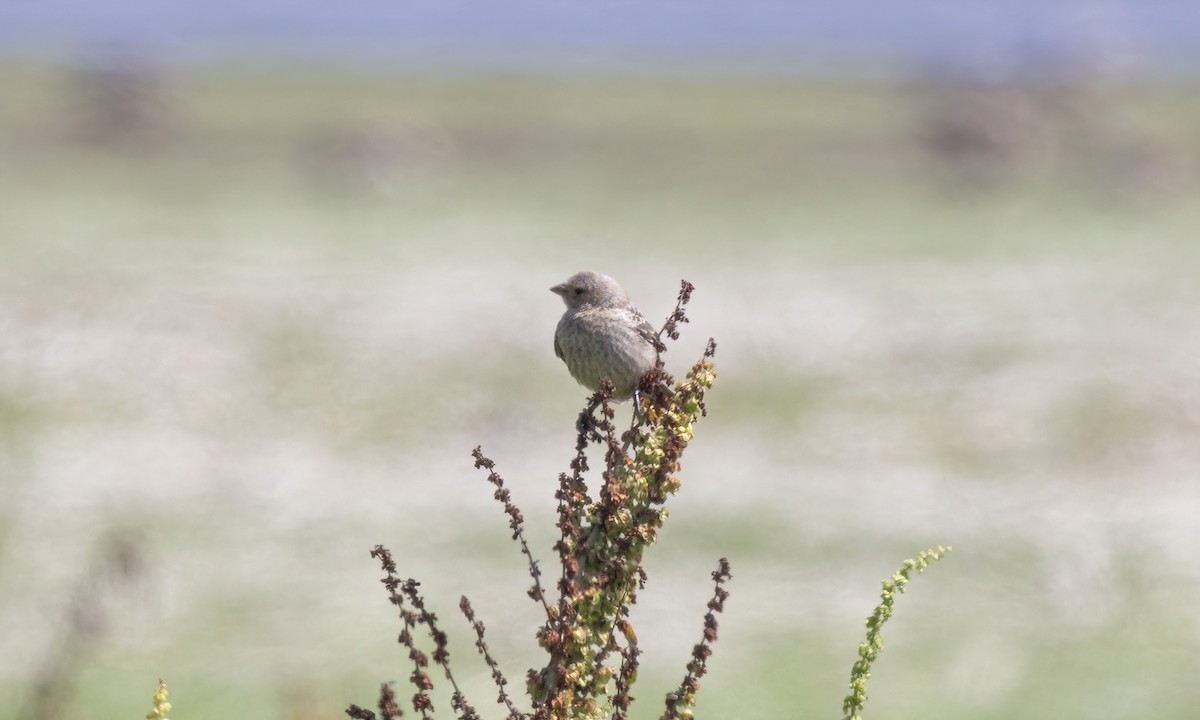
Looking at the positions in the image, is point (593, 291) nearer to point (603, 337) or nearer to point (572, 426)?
point (603, 337)

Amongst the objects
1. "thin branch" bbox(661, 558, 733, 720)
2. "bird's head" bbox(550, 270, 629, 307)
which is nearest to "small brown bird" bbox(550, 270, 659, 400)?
"bird's head" bbox(550, 270, 629, 307)

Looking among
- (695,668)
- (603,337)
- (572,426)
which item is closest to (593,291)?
(603,337)

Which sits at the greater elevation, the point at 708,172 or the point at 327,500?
the point at 708,172

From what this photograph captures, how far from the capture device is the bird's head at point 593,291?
772cm

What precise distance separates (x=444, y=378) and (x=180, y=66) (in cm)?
4894

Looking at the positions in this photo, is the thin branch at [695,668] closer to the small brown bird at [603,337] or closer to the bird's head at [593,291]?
the small brown bird at [603,337]

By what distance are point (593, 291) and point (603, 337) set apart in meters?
0.44

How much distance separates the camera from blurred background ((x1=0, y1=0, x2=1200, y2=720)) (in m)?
13.6

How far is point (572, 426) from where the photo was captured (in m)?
18.3

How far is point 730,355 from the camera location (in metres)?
20.1

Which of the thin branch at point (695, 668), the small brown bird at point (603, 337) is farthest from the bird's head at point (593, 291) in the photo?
the thin branch at point (695, 668)

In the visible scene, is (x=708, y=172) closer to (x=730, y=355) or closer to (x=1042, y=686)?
(x=730, y=355)

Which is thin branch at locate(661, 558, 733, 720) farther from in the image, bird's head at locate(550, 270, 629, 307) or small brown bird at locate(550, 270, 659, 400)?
bird's head at locate(550, 270, 629, 307)

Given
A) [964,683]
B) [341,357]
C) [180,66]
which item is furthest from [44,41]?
[964,683]
